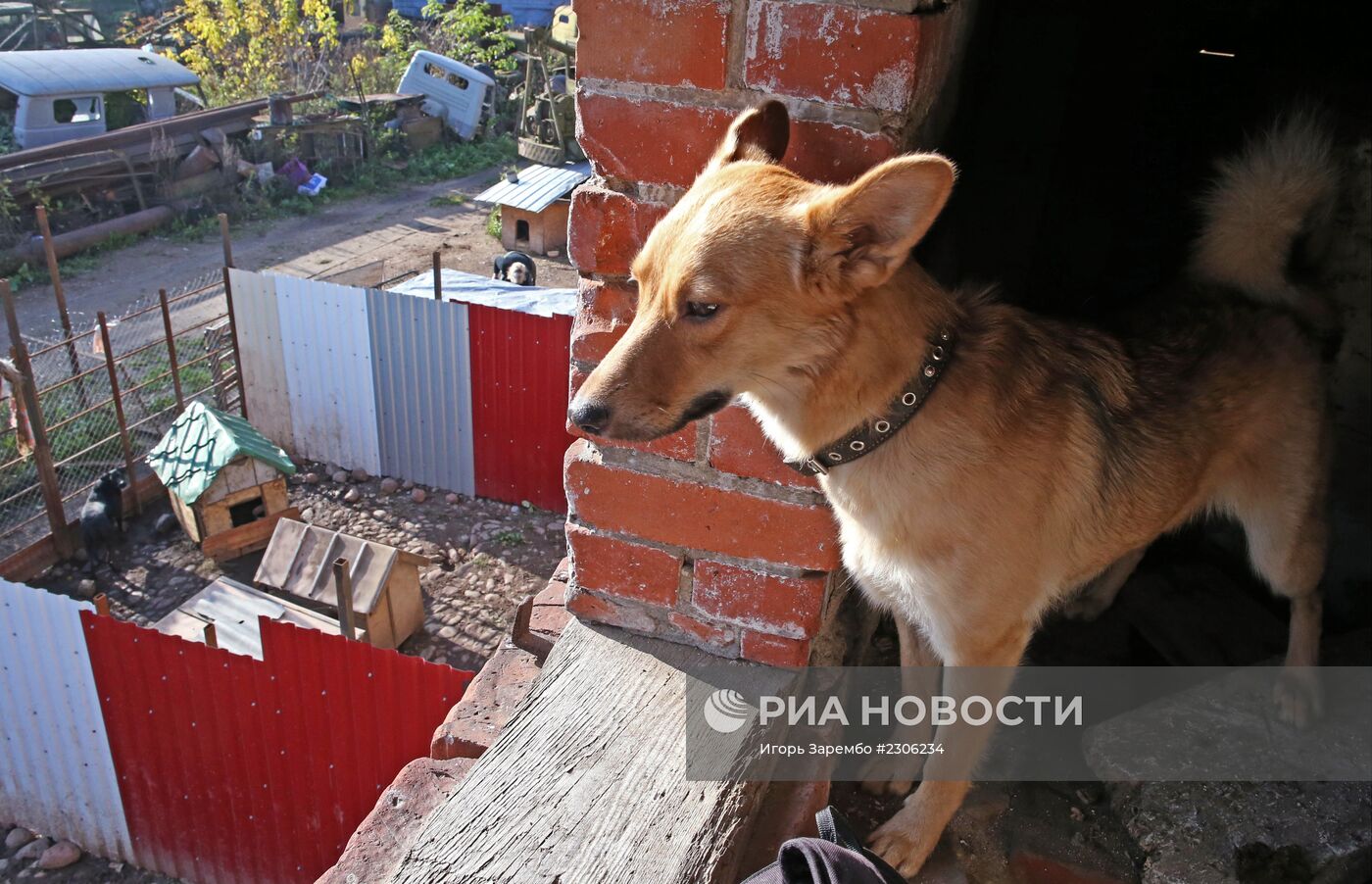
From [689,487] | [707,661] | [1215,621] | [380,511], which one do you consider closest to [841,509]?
[689,487]

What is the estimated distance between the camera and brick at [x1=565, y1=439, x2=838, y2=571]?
6.84 feet

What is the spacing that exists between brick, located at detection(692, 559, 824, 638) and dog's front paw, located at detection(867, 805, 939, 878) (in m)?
0.48

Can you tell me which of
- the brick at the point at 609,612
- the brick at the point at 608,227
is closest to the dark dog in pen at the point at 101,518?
the brick at the point at 609,612

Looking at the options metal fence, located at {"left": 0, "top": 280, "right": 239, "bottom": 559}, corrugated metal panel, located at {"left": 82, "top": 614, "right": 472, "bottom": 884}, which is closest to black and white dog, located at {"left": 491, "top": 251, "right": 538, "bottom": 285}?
metal fence, located at {"left": 0, "top": 280, "right": 239, "bottom": 559}

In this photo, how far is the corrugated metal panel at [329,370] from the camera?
25.9 feet

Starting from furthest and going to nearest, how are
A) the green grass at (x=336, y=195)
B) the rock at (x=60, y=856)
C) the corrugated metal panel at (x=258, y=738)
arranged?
1. the green grass at (x=336, y=195)
2. the rock at (x=60, y=856)
3. the corrugated metal panel at (x=258, y=738)

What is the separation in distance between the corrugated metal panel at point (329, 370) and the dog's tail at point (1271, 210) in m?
6.57

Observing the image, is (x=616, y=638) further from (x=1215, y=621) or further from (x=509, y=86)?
(x=509, y=86)

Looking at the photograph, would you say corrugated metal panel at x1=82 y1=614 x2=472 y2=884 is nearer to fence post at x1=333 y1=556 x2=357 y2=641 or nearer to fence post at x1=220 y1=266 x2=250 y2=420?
fence post at x1=333 y1=556 x2=357 y2=641

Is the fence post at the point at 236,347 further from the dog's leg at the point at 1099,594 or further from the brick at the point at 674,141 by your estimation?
the dog's leg at the point at 1099,594

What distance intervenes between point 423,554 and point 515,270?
19.3 feet

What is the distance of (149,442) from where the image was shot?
836cm

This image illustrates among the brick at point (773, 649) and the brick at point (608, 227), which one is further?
the brick at point (773, 649)

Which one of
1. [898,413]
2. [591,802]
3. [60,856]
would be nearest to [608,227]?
[898,413]
